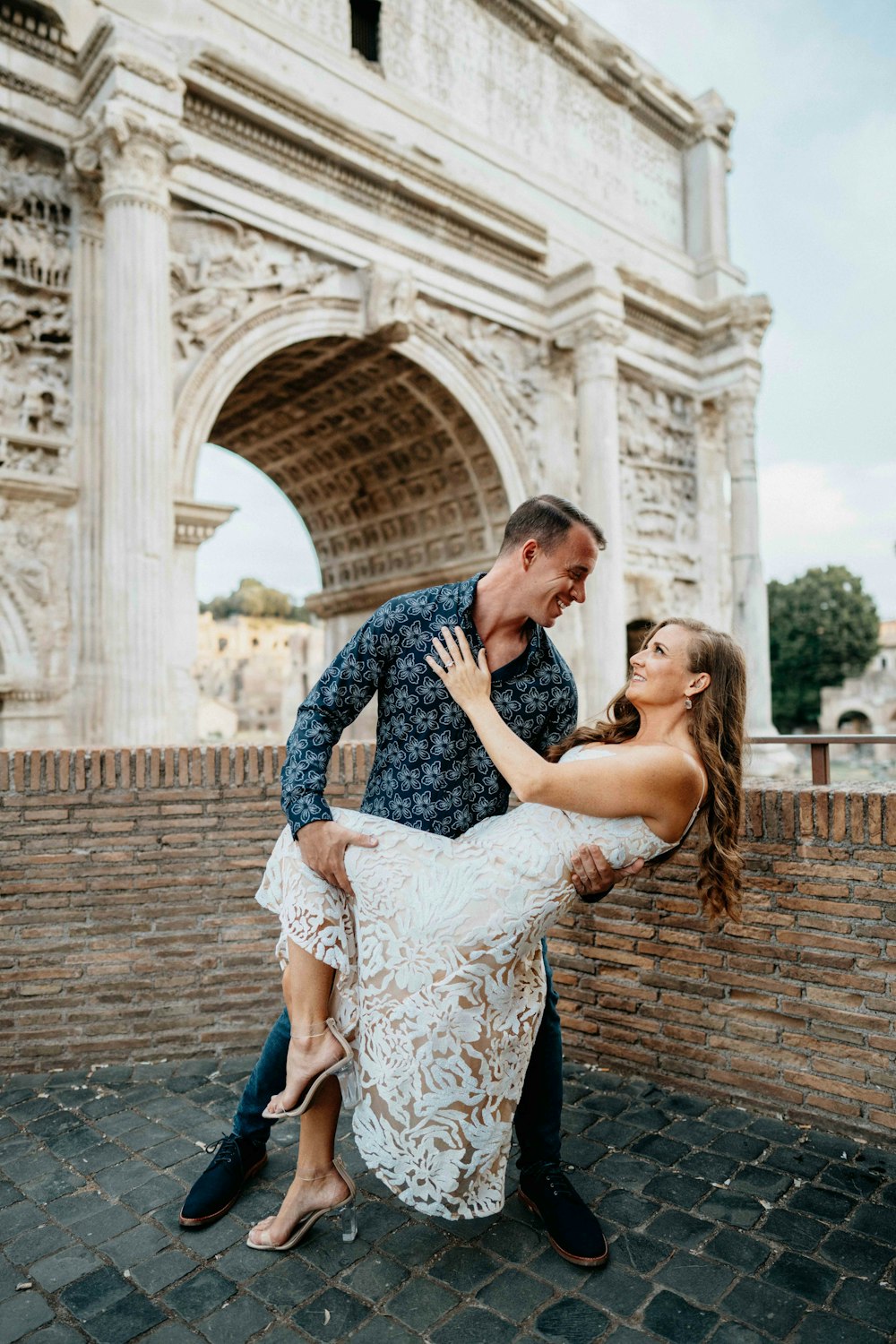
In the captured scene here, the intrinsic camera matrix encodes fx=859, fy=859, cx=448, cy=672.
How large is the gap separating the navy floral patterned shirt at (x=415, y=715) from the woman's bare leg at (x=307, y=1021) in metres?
0.39

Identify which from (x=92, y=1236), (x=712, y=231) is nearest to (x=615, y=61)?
(x=712, y=231)

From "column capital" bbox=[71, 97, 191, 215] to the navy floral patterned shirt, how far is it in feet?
24.7

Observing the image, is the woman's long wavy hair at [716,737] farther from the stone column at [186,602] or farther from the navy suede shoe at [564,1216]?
the stone column at [186,602]

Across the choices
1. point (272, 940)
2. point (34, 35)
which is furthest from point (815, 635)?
point (272, 940)

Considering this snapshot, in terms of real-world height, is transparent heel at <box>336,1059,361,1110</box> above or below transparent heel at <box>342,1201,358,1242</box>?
above

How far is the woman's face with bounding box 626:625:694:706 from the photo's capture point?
8.03ft

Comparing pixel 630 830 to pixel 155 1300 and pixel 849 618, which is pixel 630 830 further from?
pixel 849 618

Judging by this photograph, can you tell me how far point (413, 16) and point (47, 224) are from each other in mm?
6663

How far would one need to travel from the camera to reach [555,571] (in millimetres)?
2342

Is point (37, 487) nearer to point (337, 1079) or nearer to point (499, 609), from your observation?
point (499, 609)

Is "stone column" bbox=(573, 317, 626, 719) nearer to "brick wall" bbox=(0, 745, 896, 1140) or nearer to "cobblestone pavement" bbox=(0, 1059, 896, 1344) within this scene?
"brick wall" bbox=(0, 745, 896, 1140)

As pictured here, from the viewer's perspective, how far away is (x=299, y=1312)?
2131mm

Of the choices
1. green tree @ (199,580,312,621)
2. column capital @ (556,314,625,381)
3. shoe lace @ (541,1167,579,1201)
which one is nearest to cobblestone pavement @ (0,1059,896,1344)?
shoe lace @ (541,1167,579,1201)

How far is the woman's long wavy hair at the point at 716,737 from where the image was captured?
96.4 inches
